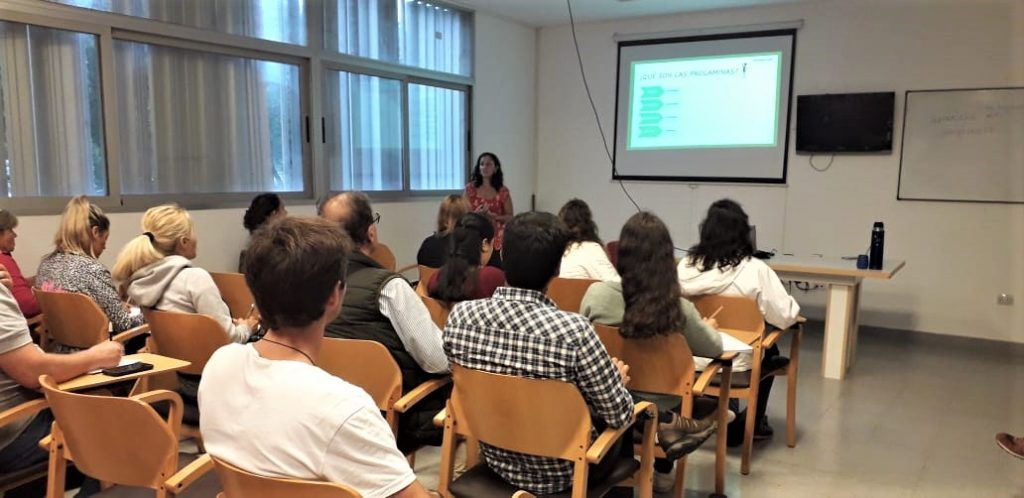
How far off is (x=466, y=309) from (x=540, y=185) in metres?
5.63

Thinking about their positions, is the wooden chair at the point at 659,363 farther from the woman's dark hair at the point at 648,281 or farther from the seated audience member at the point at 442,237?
the seated audience member at the point at 442,237

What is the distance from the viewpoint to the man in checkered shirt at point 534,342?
1.66 m

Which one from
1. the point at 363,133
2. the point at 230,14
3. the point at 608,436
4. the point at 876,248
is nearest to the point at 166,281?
the point at 608,436

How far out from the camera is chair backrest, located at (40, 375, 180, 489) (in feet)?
4.90

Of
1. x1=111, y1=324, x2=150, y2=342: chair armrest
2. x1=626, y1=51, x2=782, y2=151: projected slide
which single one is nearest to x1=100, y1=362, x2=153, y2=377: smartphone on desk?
x1=111, y1=324, x2=150, y2=342: chair armrest

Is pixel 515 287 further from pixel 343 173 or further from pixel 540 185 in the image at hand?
pixel 540 185

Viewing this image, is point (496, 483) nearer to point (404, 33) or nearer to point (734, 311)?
point (734, 311)

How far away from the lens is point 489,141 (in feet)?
21.9

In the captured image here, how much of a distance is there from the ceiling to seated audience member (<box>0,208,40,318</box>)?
3.89 metres

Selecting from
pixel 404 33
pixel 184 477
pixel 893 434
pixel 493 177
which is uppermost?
pixel 404 33

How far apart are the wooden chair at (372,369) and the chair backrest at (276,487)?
0.84 metres

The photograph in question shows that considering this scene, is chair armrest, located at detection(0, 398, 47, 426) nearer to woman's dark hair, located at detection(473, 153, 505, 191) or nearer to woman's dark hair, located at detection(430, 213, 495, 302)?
woman's dark hair, located at detection(430, 213, 495, 302)

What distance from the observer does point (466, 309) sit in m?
1.80

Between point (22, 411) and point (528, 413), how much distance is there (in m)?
1.39
